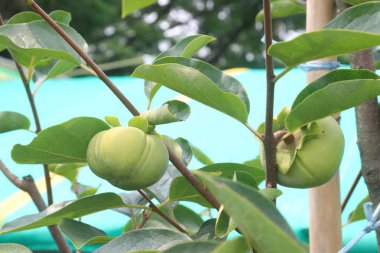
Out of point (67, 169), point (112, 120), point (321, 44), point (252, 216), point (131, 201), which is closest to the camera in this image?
point (252, 216)

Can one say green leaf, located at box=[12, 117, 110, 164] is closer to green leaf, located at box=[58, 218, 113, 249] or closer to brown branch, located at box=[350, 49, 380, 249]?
green leaf, located at box=[58, 218, 113, 249]

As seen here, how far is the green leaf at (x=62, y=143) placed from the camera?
1.61 feet

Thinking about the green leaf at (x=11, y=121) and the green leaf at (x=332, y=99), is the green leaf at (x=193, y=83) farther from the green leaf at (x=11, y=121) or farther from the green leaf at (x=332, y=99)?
the green leaf at (x=11, y=121)

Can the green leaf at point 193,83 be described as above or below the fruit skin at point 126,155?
above

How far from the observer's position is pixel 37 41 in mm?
495

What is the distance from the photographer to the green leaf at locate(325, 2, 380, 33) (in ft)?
1.43

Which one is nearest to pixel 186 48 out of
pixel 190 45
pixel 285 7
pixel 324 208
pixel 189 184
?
pixel 190 45

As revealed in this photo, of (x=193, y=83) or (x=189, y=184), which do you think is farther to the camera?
(x=189, y=184)

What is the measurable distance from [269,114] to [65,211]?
18 centimetres

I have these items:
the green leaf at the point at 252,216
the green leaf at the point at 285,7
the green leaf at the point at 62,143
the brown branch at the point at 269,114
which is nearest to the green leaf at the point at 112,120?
the green leaf at the point at 62,143

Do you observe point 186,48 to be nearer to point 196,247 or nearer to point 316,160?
point 316,160

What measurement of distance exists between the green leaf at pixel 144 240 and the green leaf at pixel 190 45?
0.16 metres

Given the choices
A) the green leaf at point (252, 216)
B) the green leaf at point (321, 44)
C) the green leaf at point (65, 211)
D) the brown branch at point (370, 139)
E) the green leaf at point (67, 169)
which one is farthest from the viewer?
the green leaf at point (67, 169)

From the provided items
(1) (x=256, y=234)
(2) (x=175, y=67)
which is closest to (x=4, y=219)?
(2) (x=175, y=67)
